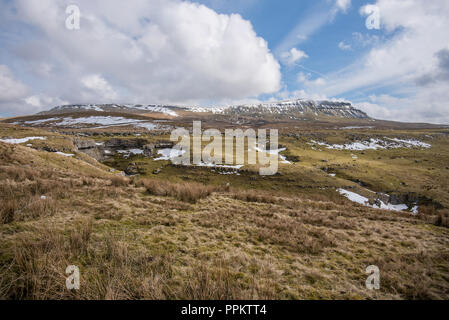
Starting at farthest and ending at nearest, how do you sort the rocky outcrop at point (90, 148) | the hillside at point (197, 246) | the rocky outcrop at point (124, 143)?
the rocky outcrop at point (124, 143) → the rocky outcrop at point (90, 148) → the hillside at point (197, 246)

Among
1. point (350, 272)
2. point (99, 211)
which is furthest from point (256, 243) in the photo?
point (99, 211)

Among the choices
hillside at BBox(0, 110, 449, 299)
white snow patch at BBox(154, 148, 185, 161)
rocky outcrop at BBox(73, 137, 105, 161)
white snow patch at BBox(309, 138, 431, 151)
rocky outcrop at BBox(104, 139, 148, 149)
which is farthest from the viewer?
white snow patch at BBox(309, 138, 431, 151)

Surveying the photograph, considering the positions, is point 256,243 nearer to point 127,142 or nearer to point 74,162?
point 74,162

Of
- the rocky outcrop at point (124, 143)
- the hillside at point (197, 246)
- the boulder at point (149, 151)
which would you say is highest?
the rocky outcrop at point (124, 143)

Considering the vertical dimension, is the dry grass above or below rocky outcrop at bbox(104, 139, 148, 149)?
below

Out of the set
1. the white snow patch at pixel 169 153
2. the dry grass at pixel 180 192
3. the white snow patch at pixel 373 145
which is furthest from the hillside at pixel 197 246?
the white snow patch at pixel 373 145

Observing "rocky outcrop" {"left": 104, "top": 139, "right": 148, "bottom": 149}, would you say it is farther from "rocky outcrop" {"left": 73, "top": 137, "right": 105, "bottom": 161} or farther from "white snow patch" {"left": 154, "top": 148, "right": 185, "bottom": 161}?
"white snow patch" {"left": 154, "top": 148, "right": 185, "bottom": 161}

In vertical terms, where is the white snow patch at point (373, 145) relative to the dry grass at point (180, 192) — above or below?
above

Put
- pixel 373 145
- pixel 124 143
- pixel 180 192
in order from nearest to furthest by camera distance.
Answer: pixel 180 192, pixel 124 143, pixel 373 145

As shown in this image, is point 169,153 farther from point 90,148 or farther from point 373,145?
point 373,145

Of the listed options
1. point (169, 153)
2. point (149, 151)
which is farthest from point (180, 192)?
point (149, 151)

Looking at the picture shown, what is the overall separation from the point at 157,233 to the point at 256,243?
335 cm

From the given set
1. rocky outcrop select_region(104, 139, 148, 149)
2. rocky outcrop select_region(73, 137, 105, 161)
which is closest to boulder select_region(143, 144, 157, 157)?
rocky outcrop select_region(104, 139, 148, 149)

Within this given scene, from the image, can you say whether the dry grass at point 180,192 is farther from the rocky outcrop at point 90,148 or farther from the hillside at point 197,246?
the rocky outcrop at point 90,148
